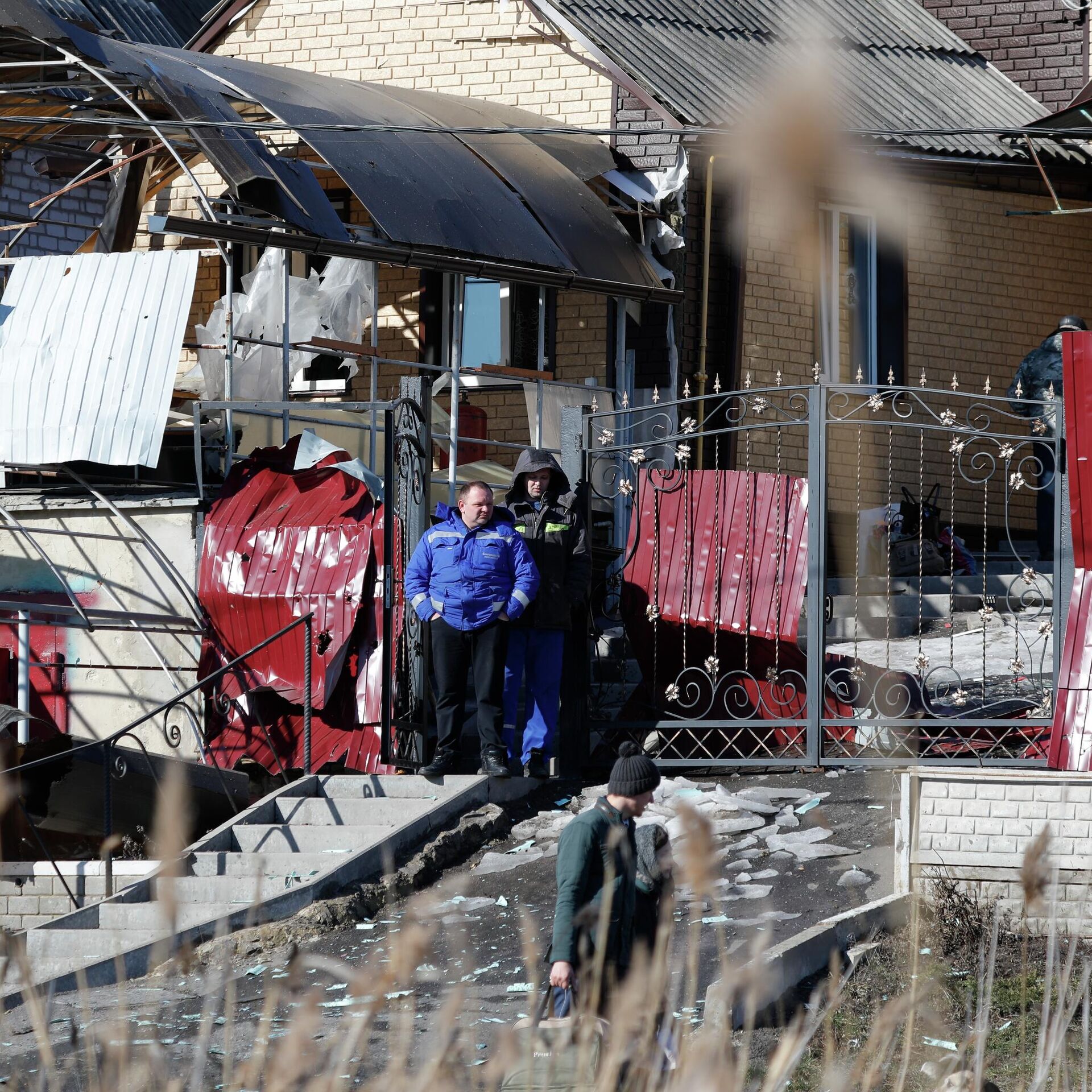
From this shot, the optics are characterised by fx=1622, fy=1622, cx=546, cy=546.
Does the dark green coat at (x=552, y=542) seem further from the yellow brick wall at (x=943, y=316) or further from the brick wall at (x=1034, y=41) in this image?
Result: the brick wall at (x=1034, y=41)

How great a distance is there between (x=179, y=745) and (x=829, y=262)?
745 cm

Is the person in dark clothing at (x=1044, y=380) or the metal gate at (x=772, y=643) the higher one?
the person in dark clothing at (x=1044, y=380)

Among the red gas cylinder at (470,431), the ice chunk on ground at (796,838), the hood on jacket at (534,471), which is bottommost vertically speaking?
the ice chunk on ground at (796,838)

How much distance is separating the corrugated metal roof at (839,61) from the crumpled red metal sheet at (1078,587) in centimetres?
516

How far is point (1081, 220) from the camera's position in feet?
52.6

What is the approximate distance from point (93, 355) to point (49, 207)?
7.41m

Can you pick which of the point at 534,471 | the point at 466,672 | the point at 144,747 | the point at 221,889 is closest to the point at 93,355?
the point at 144,747

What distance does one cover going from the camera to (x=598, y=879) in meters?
4.95

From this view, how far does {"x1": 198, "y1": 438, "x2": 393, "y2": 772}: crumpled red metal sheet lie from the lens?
10109mm

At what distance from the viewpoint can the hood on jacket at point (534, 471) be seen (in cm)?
970

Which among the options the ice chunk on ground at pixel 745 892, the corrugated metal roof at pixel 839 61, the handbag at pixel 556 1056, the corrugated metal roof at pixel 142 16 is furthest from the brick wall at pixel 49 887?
the corrugated metal roof at pixel 142 16

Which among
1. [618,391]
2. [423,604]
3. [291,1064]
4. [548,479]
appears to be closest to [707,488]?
[548,479]

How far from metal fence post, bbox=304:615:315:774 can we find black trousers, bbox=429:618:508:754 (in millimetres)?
818

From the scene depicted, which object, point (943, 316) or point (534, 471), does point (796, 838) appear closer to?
point (534, 471)
